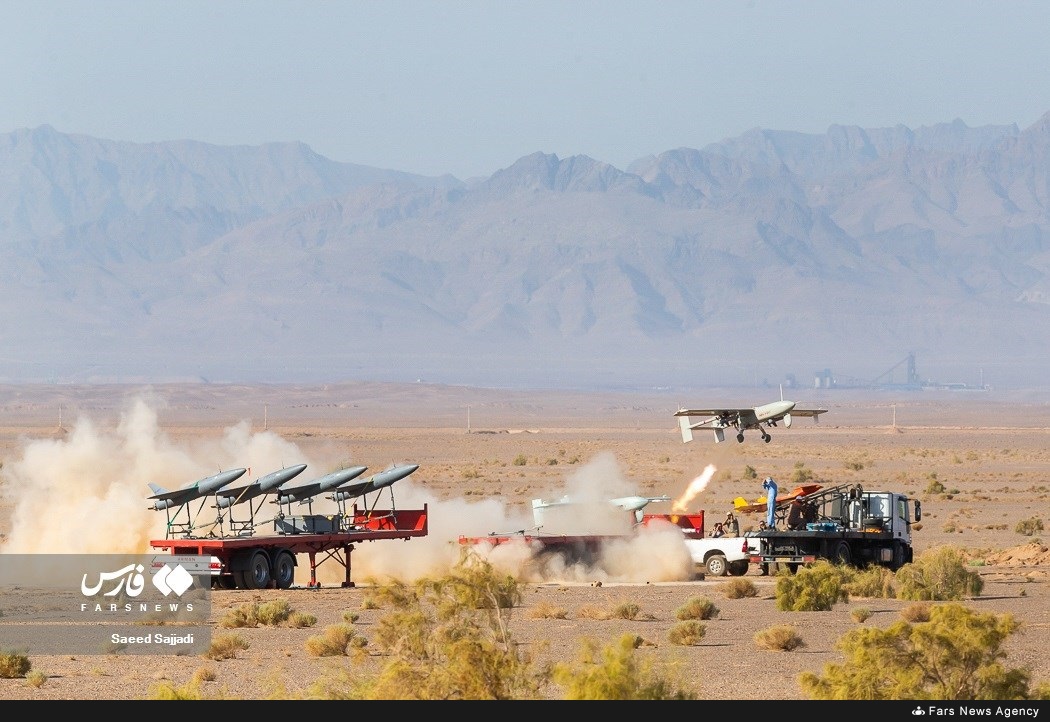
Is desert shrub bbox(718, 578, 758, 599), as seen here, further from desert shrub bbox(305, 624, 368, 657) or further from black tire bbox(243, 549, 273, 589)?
desert shrub bbox(305, 624, 368, 657)

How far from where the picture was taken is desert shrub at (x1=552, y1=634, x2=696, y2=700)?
14258 millimetres

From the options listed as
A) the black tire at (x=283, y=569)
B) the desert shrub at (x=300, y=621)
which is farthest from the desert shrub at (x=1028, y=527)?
the desert shrub at (x=300, y=621)

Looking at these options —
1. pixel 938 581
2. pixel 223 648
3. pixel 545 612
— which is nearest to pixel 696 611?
pixel 545 612

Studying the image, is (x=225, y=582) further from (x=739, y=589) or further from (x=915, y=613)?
(x=915, y=613)

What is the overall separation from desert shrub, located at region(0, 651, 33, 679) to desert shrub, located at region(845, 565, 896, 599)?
612 inches

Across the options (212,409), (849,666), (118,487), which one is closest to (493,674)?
(849,666)

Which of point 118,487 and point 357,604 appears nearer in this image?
point 357,604

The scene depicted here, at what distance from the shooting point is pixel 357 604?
1184 inches

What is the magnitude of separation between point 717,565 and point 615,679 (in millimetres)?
21762

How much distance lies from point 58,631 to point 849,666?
528 inches

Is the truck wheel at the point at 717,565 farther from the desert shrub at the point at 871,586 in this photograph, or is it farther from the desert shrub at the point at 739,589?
the desert shrub at the point at 739,589

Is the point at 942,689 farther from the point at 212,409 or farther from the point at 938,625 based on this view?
the point at 212,409

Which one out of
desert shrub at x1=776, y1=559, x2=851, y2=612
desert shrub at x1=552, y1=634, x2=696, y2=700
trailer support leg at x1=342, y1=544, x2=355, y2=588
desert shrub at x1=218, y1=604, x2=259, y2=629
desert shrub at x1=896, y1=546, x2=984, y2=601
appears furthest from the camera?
trailer support leg at x1=342, y1=544, x2=355, y2=588

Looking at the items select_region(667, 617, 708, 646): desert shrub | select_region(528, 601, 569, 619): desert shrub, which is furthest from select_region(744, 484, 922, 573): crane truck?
select_region(667, 617, 708, 646): desert shrub
